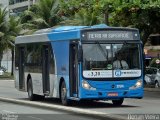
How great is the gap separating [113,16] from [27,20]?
3517 centimetres

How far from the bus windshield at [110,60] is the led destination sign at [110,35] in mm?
255

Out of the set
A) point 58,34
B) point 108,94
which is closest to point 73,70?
point 108,94

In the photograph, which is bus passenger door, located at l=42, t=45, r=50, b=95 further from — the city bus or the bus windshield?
the bus windshield

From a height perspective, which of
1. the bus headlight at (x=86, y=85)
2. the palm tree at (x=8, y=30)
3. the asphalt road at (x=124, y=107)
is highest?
the palm tree at (x=8, y=30)

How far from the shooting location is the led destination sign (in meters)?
18.7

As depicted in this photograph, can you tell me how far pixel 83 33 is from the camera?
18734mm

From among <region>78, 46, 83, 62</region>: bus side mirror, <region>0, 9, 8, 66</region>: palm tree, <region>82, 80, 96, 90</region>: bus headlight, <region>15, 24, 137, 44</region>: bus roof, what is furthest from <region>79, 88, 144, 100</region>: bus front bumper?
<region>0, 9, 8, 66</region>: palm tree

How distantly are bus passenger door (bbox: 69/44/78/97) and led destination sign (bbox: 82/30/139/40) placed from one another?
0.59m

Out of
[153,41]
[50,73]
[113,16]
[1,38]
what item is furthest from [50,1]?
[50,73]

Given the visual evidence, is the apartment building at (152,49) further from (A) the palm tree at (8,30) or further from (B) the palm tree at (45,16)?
(A) the palm tree at (8,30)

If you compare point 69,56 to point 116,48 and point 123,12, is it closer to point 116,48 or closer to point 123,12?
point 116,48

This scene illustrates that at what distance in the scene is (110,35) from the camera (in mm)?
18906

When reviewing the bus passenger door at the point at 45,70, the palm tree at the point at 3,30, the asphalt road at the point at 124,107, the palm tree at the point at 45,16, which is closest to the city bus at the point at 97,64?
the asphalt road at the point at 124,107

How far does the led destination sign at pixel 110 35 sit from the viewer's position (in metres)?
18.7
